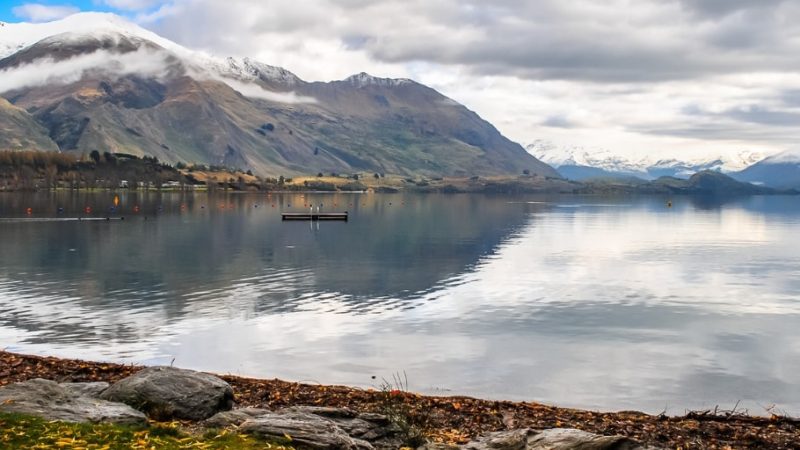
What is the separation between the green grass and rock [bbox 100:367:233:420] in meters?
3.32

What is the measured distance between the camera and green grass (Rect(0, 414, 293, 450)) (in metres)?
19.5

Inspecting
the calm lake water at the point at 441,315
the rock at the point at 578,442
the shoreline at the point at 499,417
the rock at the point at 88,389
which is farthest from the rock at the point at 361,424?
the calm lake water at the point at 441,315

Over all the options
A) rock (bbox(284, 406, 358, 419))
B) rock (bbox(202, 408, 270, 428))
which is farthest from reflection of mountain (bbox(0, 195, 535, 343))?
rock (bbox(284, 406, 358, 419))

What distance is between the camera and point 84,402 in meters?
24.3

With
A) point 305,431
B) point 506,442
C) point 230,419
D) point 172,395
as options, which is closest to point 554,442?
point 506,442

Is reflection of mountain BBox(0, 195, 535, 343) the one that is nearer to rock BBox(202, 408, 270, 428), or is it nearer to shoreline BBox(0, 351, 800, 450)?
shoreline BBox(0, 351, 800, 450)

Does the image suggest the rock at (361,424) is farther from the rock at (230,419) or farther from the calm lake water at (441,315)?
the calm lake water at (441,315)

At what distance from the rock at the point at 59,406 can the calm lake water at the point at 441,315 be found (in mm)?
17929

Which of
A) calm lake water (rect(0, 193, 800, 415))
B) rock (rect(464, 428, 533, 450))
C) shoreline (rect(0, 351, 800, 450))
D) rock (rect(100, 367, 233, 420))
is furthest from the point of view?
calm lake water (rect(0, 193, 800, 415))

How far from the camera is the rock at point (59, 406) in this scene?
22375 mm

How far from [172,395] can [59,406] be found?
3.87 meters

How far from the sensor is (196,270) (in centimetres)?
9481

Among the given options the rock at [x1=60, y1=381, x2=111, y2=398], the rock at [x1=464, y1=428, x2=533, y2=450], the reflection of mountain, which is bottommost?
the reflection of mountain

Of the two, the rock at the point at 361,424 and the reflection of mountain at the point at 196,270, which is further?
the reflection of mountain at the point at 196,270
